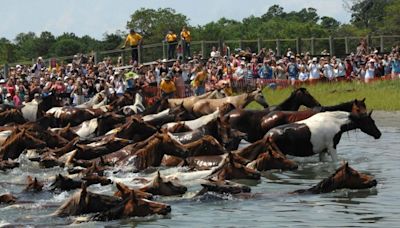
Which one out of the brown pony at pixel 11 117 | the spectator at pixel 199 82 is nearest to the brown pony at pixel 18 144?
the brown pony at pixel 11 117

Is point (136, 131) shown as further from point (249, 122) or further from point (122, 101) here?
point (122, 101)

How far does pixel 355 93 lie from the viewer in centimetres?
3559

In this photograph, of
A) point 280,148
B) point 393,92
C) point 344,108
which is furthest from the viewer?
point 393,92

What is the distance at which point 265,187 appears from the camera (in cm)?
1791

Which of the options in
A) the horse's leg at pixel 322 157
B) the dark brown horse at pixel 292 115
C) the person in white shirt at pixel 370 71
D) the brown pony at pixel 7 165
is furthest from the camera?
the person in white shirt at pixel 370 71

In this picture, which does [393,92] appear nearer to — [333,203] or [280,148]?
[280,148]

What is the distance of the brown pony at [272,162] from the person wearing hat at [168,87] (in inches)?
555

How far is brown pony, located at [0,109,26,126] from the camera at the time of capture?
29734mm

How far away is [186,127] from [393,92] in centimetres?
1420

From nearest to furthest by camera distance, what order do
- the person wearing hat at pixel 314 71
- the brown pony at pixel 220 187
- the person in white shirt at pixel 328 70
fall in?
the brown pony at pixel 220 187 → the person wearing hat at pixel 314 71 → the person in white shirt at pixel 328 70

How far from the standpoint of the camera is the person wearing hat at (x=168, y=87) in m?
33.5

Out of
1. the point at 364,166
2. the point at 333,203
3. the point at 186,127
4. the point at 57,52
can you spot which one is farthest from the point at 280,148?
the point at 57,52

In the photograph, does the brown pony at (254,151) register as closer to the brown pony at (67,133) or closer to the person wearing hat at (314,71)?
the brown pony at (67,133)

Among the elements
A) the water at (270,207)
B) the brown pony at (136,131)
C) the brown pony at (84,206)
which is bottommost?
the water at (270,207)
